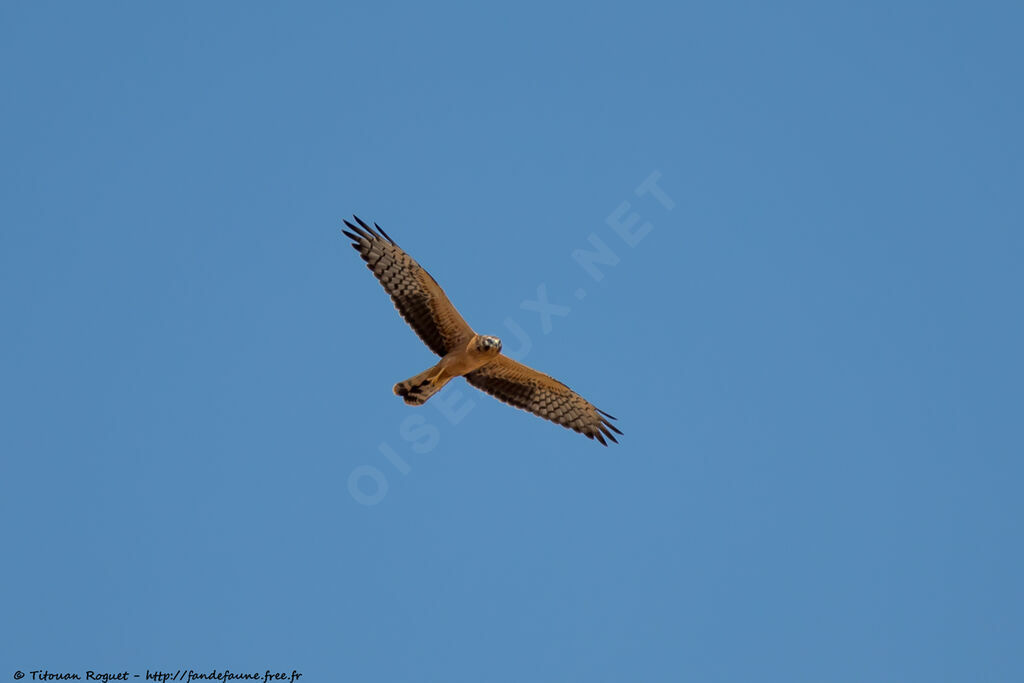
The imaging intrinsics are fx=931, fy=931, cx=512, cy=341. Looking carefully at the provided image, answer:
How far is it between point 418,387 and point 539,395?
2227 mm

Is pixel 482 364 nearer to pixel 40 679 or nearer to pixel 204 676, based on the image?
pixel 204 676

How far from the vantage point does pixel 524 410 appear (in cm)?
1337

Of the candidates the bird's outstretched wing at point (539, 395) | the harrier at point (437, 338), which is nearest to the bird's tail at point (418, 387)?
the harrier at point (437, 338)

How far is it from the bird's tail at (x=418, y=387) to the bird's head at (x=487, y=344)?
0.64 m

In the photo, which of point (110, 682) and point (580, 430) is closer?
point (110, 682)

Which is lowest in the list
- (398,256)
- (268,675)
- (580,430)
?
(268,675)

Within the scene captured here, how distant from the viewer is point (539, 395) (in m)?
13.4

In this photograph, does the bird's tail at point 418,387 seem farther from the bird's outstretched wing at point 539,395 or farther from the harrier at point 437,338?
the bird's outstretched wing at point 539,395

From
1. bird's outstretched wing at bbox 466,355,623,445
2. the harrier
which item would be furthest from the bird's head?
bird's outstretched wing at bbox 466,355,623,445

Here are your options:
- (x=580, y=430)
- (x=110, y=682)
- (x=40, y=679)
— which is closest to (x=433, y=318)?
(x=580, y=430)

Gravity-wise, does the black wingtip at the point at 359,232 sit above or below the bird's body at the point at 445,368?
above

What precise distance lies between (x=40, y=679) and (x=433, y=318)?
6643mm

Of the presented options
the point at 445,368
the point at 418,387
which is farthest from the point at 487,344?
the point at 418,387

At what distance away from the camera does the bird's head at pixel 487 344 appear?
461 inches
